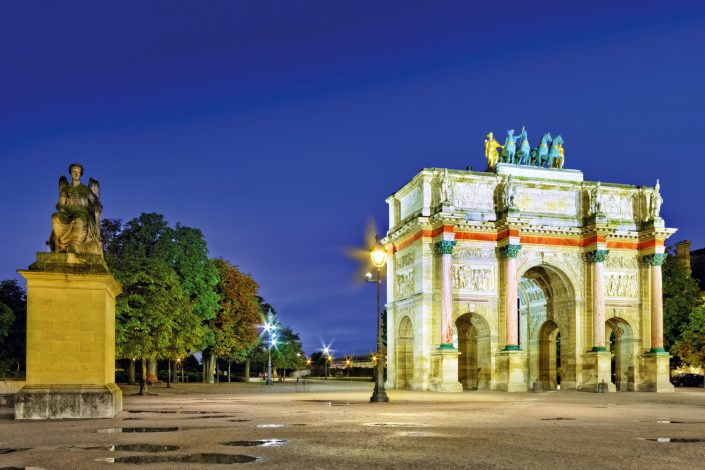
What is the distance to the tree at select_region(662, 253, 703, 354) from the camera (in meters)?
70.3

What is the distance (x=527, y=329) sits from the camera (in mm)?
66312

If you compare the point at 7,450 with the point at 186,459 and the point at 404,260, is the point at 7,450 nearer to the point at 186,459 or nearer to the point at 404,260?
the point at 186,459

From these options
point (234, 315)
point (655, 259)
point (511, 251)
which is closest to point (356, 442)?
point (511, 251)

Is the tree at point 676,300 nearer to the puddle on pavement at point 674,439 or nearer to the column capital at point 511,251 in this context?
the column capital at point 511,251

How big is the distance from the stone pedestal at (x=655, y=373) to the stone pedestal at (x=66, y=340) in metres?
47.8

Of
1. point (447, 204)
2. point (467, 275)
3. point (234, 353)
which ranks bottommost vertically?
point (234, 353)

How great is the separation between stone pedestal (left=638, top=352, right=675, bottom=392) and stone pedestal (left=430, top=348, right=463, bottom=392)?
15143mm

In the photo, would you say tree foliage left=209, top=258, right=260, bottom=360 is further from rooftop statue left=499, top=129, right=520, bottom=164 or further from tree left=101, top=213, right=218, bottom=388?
rooftop statue left=499, top=129, right=520, bottom=164

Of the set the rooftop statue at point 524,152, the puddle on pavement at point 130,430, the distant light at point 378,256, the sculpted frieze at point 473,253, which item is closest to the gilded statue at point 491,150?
the rooftop statue at point 524,152

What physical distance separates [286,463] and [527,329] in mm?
57327

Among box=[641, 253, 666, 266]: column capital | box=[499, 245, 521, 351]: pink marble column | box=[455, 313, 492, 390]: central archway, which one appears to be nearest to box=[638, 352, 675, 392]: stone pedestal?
box=[641, 253, 666, 266]: column capital

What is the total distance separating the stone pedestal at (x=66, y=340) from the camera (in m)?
18.8

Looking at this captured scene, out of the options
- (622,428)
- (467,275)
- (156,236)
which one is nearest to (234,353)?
(156,236)

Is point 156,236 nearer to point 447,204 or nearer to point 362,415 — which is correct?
point 447,204
